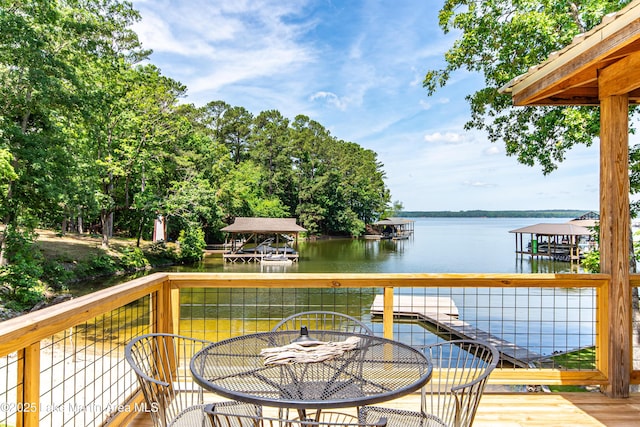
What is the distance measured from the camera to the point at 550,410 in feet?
9.17

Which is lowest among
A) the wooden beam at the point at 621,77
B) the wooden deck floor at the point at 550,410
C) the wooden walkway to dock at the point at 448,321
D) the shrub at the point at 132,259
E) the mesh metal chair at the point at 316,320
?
the wooden walkway to dock at the point at 448,321

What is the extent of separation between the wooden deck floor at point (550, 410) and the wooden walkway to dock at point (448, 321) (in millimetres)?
3949

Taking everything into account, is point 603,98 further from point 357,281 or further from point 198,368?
point 198,368

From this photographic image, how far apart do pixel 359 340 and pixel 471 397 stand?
24.6 inches

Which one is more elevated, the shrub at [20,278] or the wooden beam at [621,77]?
the wooden beam at [621,77]

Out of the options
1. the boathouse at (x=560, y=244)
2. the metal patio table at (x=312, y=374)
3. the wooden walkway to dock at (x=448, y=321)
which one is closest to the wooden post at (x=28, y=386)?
the metal patio table at (x=312, y=374)

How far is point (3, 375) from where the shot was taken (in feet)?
22.4

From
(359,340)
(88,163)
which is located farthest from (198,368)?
(88,163)

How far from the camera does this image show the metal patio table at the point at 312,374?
4.98ft

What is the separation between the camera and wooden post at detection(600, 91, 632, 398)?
2.91 m

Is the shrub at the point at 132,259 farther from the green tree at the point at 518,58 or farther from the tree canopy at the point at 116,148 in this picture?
the green tree at the point at 518,58

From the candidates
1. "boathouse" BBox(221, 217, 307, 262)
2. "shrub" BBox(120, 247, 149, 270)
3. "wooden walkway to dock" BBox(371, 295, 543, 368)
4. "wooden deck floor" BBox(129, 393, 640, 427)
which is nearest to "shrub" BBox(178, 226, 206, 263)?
"shrub" BBox(120, 247, 149, 270)

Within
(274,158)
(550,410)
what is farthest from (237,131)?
(550,410)

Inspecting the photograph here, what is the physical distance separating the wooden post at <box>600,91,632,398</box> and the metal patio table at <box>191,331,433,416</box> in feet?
6.11
